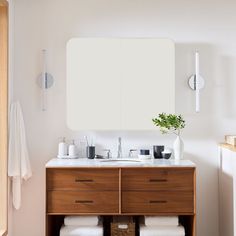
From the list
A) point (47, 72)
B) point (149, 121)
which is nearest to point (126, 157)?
point (149, 121)

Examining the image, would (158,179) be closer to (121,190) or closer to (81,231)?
(121,190)

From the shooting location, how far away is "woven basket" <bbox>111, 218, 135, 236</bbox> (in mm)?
3559

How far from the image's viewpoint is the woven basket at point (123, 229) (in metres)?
3.56

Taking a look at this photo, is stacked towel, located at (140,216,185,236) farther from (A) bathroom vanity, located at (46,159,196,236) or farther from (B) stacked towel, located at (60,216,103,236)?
(B) stacked towel, located at (60,216,103,236)

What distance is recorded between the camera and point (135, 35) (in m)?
3.95

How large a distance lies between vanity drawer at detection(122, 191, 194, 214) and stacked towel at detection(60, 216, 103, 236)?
24 centimetres

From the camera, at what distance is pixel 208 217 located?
396 cm

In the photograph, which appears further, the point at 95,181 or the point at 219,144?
the point at 219,144

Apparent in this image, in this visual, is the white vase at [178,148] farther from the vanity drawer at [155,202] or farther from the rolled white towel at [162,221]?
the rolled white towel at [162,221]

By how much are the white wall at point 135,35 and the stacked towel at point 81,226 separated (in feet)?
1.61

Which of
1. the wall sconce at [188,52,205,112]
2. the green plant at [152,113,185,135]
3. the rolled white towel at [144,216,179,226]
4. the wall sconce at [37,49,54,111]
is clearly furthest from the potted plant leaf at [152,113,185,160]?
the wall sconce at [37,49,54,111]

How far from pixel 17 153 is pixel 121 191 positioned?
916 mm

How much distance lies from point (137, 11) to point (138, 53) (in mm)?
357

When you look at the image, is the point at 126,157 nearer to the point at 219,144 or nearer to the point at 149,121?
the point at 149,121
